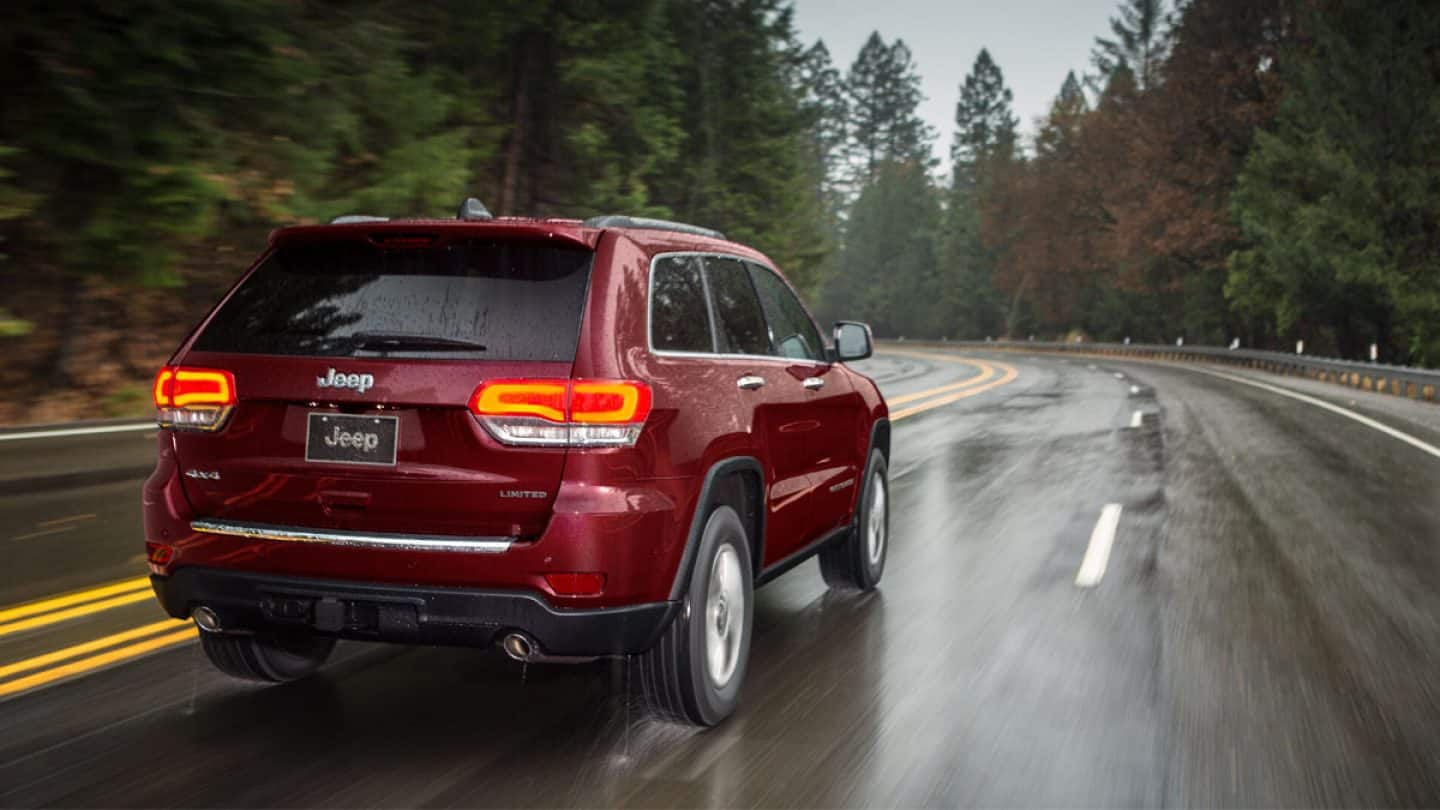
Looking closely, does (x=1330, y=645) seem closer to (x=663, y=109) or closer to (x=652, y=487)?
(x=652, y=487)

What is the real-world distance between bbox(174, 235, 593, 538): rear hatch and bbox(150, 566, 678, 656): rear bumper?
197 millimetres

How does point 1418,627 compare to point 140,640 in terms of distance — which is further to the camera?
point 1418,627

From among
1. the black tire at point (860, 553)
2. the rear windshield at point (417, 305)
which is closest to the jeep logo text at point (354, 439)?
the rear windshield at point (417, 305)

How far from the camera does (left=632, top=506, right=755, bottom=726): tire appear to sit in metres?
4.51

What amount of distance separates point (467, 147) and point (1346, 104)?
2679 cm

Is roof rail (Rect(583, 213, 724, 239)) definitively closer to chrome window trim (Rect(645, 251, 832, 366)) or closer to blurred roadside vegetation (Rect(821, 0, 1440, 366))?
chrome window trim (Rect(645, 251, 832, 366))

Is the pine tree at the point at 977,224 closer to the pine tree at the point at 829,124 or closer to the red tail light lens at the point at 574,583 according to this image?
the pine tree at the point at 829,124

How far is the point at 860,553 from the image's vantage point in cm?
Answer: 693

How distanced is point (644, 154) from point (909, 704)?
20.1 metres

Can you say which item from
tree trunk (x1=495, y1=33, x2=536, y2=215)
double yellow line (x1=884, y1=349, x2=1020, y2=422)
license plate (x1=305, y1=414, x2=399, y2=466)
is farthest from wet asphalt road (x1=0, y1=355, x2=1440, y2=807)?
tree trunk (x1=495, y1=33, x2=536, y2=215)

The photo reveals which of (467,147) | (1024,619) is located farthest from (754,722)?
(467,147)

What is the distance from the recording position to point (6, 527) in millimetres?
8102

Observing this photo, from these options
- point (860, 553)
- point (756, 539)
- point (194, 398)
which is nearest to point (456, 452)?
point (194, 398)

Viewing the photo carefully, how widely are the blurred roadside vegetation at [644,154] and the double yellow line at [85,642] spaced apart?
4579mm
